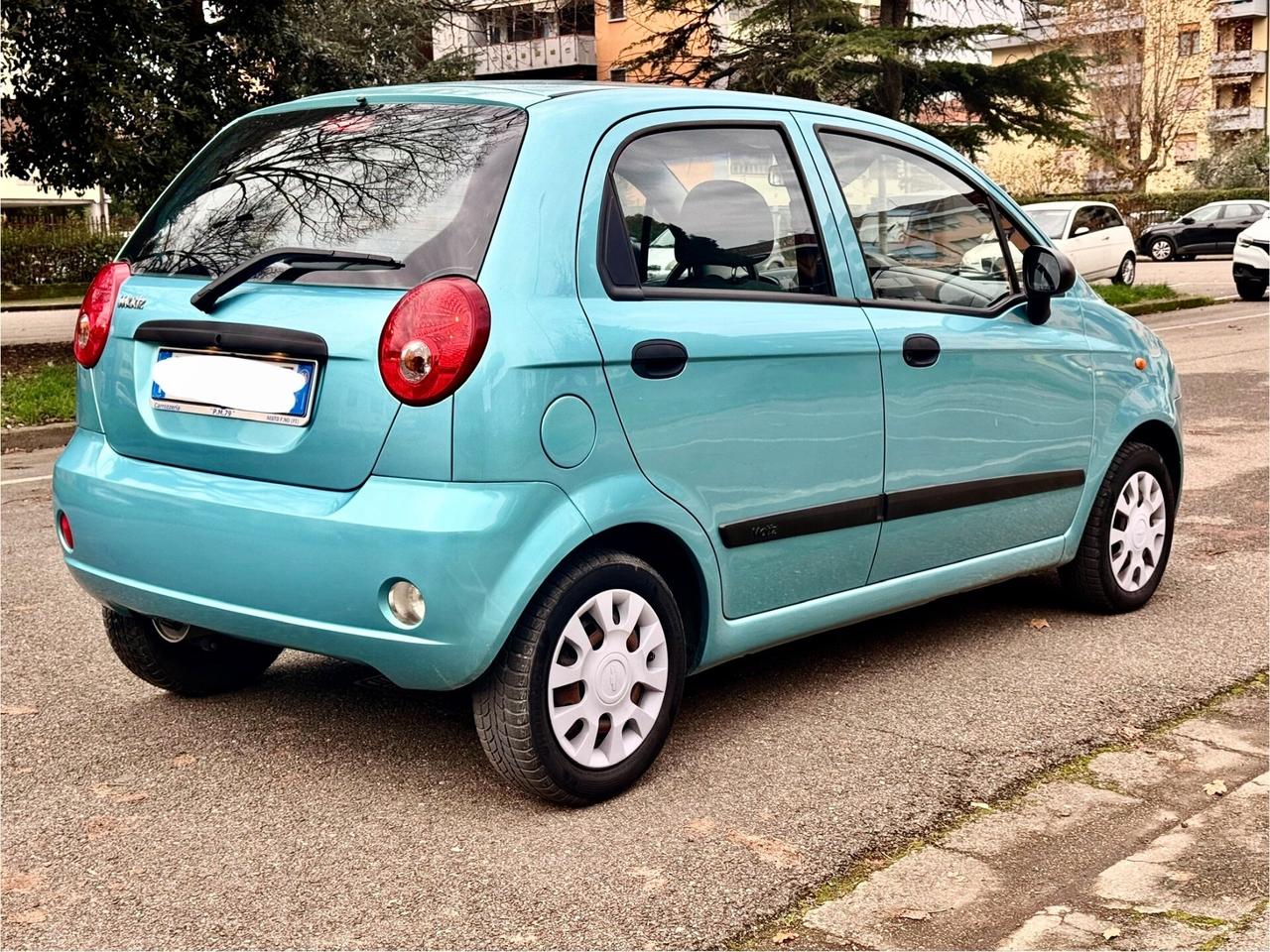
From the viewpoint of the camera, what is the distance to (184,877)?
11.3ft

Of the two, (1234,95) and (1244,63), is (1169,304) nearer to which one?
(1244,63)

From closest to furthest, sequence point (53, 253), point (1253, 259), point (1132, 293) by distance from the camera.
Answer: point (1132, 293) < point (1253, 259) < point (53, 253)

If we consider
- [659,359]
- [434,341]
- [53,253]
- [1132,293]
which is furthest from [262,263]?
[53,253]

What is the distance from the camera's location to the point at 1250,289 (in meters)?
24.8

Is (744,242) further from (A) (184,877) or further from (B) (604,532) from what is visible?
(A) (184,877)

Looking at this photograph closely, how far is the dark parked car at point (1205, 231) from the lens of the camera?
39906 millimetres

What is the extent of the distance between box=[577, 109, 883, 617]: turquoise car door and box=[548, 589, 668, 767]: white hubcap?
307 mm

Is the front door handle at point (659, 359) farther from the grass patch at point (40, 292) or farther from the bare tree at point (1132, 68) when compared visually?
the bare tree at point (1132, 68)

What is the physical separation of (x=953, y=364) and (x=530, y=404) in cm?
171

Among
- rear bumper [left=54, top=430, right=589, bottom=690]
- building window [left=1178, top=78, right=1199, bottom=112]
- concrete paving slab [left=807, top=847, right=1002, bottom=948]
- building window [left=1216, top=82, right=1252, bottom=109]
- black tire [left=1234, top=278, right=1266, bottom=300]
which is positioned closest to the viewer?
concrete paving slab [left=807, top=847, right=1002, bottom=948]

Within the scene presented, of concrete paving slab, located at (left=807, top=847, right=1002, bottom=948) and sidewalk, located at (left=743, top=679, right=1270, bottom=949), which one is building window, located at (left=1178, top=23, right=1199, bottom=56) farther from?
concrete paving slab, located at (left=807, top=847, right=1002, bottom=948)

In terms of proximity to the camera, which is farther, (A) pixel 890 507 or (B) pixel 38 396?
(B) pixel 38 396

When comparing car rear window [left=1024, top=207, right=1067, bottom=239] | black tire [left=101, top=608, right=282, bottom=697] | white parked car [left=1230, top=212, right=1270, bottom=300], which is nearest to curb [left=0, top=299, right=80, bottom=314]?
car rear window [left=1024, top=207, right=1067, bottom=239]

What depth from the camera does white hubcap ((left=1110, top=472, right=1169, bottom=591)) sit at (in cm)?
565
